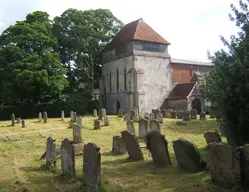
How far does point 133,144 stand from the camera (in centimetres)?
998

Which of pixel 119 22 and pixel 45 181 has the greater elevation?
pixel 119 22

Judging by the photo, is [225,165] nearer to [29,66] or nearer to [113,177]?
[113,177]

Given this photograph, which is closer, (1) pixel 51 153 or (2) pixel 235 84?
(2) pixel 235 84

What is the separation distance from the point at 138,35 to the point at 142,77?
5530 millimetres

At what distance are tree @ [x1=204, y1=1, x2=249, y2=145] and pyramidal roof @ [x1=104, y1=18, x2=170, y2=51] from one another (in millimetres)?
28397

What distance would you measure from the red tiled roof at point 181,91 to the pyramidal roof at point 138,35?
611cm

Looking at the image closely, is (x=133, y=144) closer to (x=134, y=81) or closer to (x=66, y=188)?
(x=66, y=188)

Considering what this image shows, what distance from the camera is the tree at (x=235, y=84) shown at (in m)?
7.87

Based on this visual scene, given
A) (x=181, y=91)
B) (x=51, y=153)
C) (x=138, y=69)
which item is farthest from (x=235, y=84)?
(x=181, y=91)

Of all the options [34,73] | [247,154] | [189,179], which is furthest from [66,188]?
[34,73]

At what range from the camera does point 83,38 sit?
41031 mm

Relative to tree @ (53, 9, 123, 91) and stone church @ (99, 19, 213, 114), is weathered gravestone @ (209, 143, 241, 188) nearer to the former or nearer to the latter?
A: stone church @ (99, 19, 213, 114)

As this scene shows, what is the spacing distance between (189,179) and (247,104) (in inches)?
99.5

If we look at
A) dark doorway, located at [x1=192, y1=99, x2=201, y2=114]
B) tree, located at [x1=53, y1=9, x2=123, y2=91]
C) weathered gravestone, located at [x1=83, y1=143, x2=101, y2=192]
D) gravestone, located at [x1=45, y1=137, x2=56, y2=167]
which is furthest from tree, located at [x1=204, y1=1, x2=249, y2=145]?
tree, located at [x1=53, y1=9, x2=123, y2=91]
